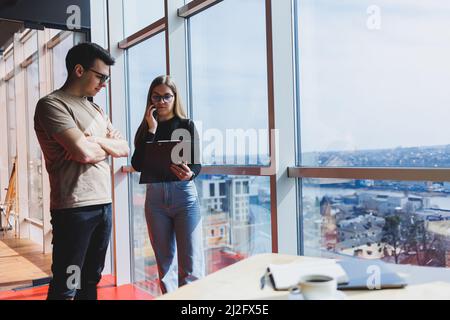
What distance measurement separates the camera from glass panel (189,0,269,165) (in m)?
2.53

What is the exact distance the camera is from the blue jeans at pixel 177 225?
2273 mm

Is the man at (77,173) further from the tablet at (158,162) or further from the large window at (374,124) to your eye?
the large window at (374,124)

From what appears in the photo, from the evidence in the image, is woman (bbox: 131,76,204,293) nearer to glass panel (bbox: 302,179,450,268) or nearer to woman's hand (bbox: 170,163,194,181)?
woman's hand (bbox: 170,163,194,181)

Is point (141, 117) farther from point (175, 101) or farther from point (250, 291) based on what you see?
point (250, 291)

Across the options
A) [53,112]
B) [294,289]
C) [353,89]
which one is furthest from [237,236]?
[294,289]

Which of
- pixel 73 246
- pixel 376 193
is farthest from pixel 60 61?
pixel 376 193

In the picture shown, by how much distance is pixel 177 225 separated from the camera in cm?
230

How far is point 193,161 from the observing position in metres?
2.31

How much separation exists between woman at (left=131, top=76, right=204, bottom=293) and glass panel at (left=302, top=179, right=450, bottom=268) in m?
0.62

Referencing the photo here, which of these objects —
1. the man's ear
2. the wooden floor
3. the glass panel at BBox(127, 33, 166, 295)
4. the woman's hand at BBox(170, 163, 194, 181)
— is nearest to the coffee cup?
the woman's hand at BBox(170, 163, 194, 181)

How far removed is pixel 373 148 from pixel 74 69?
146 cm

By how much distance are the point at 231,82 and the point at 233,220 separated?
0.92m

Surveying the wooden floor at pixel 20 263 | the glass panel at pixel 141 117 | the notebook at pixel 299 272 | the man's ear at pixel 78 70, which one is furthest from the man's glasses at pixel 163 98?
the wooden floor at pixel 20 263

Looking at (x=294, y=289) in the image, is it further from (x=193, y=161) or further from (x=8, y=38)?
(x=8, y=38)
